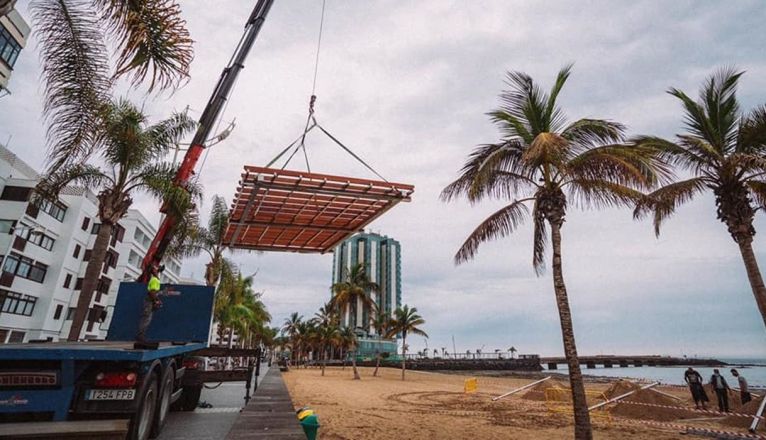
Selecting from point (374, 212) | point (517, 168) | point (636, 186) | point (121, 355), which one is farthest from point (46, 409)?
point (636, 186)

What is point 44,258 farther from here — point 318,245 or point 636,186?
point 636,186

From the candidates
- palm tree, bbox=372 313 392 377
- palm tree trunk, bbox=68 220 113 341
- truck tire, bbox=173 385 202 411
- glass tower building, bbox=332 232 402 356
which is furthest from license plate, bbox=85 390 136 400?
glass tower building, bbox=332 232 402 356

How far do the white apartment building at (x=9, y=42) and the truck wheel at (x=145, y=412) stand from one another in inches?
1180

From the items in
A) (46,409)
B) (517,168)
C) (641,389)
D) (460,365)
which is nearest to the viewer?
(46,409)

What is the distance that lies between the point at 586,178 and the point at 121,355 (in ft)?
39.9

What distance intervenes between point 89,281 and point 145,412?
10.7m

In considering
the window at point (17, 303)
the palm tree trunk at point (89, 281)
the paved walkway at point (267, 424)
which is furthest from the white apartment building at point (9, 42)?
the paved walkway at point (267, 424)

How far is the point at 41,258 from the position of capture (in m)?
38.1

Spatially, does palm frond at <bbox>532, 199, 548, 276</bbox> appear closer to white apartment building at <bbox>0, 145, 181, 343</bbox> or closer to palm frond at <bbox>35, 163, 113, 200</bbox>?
palm frond at <bbox>35, 163, 113, 200</bbox>

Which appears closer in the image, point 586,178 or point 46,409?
point 46,409

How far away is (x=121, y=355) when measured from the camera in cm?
556

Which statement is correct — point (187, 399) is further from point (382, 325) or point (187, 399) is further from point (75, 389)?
point (382, 325)

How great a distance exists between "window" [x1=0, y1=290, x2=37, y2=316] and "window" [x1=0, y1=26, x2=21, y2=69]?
18.8 meters

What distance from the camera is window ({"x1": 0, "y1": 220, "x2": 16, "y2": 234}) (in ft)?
110
